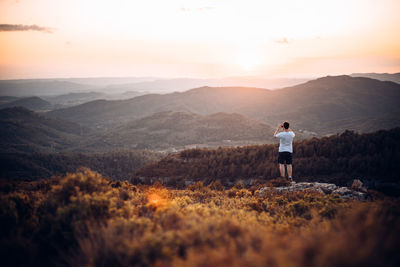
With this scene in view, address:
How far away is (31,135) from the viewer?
8844cm

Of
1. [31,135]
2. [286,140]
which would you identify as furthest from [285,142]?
[31,135]

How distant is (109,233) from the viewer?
3.54m

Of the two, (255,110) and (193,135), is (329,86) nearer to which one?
(255,110)

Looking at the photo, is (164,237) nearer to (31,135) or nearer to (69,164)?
(69,164)

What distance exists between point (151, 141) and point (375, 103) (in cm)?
12183

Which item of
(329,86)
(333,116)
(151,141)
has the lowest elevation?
(151,141)

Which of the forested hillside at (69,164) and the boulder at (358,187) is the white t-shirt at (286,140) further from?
the forested hillside at (69,164)

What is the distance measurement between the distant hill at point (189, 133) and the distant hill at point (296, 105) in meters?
28.0

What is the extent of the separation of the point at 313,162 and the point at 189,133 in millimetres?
72270

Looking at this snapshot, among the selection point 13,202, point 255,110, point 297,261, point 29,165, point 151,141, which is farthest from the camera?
point 255,110

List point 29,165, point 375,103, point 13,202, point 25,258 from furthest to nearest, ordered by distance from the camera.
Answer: point 375,103, point 29,165, point 13,202, point 25,258

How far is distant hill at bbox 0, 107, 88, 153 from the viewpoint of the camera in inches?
3007

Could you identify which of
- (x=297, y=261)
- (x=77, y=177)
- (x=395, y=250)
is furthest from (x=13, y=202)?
(x=395, y=250)

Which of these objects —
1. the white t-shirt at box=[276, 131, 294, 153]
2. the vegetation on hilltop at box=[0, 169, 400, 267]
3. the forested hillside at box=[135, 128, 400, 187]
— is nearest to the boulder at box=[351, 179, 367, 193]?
the forested hillside at box=[135, 128, 400, 187]
